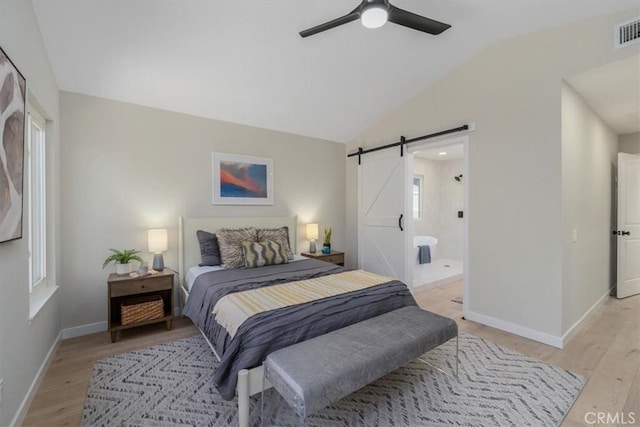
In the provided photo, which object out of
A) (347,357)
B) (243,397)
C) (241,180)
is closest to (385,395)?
(347,357)

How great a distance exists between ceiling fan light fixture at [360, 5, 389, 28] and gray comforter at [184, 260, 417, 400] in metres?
2.07

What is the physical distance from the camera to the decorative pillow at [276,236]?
3.91 meters

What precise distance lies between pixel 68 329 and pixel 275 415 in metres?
2.65

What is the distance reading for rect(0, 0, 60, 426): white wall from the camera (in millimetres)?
1672

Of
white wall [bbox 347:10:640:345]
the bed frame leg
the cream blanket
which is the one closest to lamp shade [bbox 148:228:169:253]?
the cream blanket

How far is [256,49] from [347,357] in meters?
2.89

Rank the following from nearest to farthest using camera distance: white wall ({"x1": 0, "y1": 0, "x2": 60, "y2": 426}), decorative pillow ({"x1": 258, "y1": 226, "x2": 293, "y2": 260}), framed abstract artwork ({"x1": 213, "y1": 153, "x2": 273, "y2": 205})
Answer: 1. white wall ({"x1": 0, "y1": 0, "x2": 60, "y2": 426})
2. decorative pillow ({"x1": 258, "y1": 226, "x2": 293, "y2": 260})
3. framed abstract artwork ({"x1": 213, "y1": 153, "x2": 273, "y2": 205})

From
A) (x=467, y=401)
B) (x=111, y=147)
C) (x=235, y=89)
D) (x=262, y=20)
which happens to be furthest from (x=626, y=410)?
(x=111, y=147)

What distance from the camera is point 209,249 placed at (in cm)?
362

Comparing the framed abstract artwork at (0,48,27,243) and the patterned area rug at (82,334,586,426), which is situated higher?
the framed abstract artwork at (0,48,27,243)

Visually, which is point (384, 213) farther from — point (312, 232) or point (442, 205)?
point (442, 205)

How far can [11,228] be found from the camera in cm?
172

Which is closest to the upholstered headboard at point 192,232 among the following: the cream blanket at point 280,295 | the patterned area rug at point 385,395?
the patterned area rug at point 385,395

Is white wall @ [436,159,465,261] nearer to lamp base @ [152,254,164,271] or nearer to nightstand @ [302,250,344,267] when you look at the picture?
nightstand @ [302,250,344,267]
